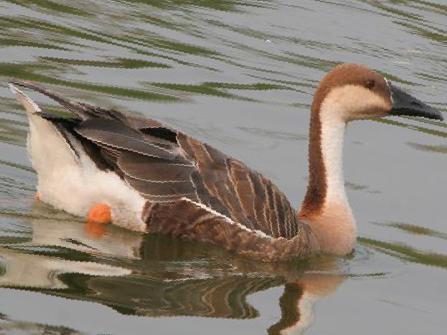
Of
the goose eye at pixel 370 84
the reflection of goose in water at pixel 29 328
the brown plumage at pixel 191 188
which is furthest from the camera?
the goose eye at pixel 370 84

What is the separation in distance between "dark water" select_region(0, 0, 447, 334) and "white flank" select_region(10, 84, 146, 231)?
119 millimetres

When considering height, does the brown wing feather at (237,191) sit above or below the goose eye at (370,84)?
below

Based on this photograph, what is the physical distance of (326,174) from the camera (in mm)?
11531

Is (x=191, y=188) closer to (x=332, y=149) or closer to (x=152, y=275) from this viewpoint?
(x=152, y=275)

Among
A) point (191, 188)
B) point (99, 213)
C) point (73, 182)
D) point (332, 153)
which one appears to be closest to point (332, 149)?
point (332, 153)

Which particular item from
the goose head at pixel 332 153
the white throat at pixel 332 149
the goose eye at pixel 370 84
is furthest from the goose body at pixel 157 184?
the goose eye at pixel 370 84

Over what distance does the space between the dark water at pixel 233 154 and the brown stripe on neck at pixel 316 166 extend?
503 millimetres

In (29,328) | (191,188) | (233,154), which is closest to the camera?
(29,328)

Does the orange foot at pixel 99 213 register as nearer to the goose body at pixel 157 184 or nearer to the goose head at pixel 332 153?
the goose body at pixel 157 184

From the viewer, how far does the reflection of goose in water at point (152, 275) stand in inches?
369

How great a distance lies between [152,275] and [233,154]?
348 cm

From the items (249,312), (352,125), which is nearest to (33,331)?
(249,312)

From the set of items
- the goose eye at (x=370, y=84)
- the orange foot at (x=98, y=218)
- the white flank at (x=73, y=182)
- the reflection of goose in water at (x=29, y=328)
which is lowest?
the reflection of goose in water at (x=29, y=328)

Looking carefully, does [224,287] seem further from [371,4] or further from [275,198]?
[371,4]
